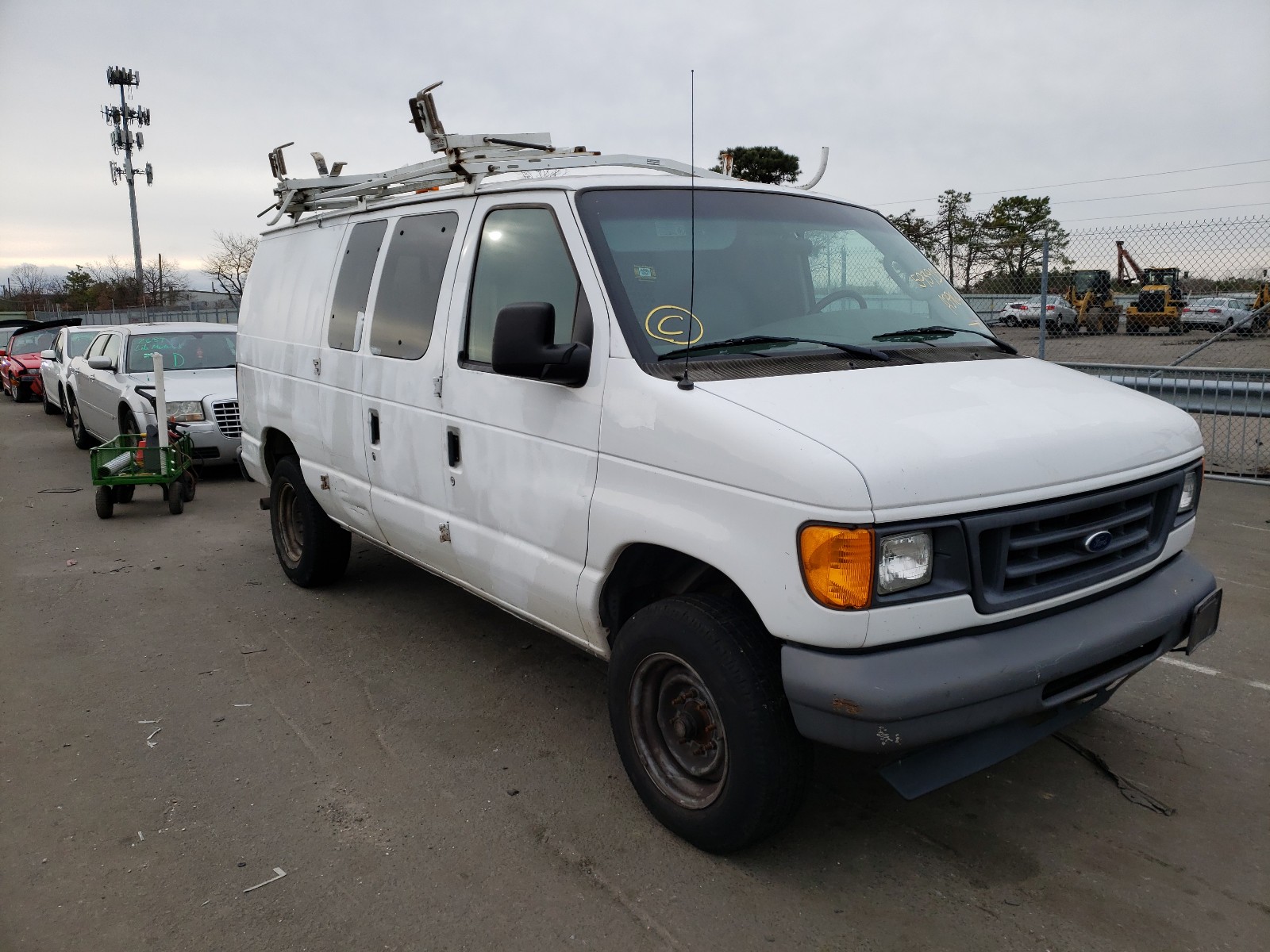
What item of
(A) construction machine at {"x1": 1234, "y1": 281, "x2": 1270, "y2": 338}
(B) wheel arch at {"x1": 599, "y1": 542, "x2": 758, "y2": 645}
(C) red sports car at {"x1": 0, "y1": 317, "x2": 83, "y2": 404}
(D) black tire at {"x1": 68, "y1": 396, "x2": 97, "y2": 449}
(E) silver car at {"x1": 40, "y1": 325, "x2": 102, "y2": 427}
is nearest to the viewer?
(B) wheel arch at {"x1": 599, "y1": 542, "x2": 758, "y2": 645}

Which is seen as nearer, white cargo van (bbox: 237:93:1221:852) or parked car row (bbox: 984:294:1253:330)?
white cargo van (bbox: 237:93:1221:852)

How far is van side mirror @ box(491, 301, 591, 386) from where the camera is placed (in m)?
3.19

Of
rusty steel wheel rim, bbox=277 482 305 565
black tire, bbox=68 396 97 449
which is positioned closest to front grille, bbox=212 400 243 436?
black tire, bbox=68 396 97 449

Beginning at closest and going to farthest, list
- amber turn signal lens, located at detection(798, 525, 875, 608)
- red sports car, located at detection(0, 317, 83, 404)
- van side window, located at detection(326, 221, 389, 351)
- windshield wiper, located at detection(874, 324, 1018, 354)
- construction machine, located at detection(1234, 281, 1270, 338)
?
amber turn signal lens, located at detection(798, 525, 875, 608), windshield wiper, located at detection(874, 324, 1018, 354), van side window, located at detection(326, 221, 389, 351), construction machine, located at detection(1234, 281, 1270, 338), red sports car, located at detection(0, 317, 83, 404)

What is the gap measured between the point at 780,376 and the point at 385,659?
2906 mm

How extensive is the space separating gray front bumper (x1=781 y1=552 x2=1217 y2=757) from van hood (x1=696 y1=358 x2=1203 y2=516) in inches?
16.6

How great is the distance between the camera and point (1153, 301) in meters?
10.7

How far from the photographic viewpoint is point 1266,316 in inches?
378

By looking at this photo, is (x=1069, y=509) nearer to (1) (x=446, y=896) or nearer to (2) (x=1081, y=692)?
(2) (x=1081, y=692)

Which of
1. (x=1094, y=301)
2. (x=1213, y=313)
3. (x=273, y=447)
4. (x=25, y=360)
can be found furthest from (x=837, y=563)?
(x=25, y=360)

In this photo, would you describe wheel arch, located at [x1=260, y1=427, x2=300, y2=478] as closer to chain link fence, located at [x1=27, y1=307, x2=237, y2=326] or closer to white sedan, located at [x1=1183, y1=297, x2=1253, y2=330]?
white sedan, located at [x1=1183, y1=297, x2=1253, y2=330]

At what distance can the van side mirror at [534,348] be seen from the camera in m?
3.19

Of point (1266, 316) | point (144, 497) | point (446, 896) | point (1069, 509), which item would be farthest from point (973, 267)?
point (446, 896)

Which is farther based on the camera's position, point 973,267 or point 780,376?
point 973,267
